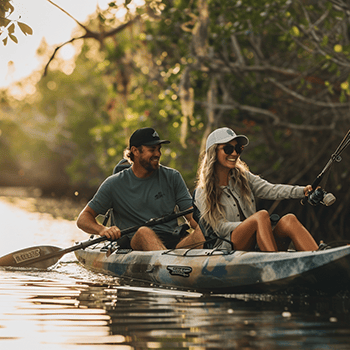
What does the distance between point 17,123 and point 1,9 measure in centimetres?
4313

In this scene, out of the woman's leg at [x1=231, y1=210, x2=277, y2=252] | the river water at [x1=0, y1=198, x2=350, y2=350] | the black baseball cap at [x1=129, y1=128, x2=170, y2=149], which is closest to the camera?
the river water at [x1=0, y1=198, x2=350, y2=350]

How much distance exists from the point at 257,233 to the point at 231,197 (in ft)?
1.29

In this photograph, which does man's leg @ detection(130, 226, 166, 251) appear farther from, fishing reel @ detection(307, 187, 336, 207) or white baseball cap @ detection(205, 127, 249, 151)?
fishing reel @ detection(307, 187, 336, 207)

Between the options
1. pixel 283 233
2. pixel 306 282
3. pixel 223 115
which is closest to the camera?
pixel 306 282

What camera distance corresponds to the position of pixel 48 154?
4778 cm

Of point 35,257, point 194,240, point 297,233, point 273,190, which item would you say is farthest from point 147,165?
point 35,257

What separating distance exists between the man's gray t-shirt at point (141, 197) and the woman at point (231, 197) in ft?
3.21

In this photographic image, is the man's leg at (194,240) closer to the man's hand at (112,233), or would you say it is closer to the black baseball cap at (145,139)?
the man's hand at (112,233)

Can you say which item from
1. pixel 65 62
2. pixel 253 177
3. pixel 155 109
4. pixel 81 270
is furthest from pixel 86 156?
pixel 253 177

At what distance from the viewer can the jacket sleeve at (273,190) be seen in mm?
4727

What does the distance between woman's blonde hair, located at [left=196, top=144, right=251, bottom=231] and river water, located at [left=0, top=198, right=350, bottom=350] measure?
619mm

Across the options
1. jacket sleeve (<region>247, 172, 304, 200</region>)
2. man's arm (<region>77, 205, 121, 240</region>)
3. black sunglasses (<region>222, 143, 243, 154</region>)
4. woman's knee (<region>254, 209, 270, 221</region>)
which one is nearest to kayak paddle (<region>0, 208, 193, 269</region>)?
man's arm (<region>77, 205, 121, 240</region>)

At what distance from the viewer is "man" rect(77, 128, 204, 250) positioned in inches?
222

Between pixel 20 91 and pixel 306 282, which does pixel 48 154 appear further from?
pixel 306 282
